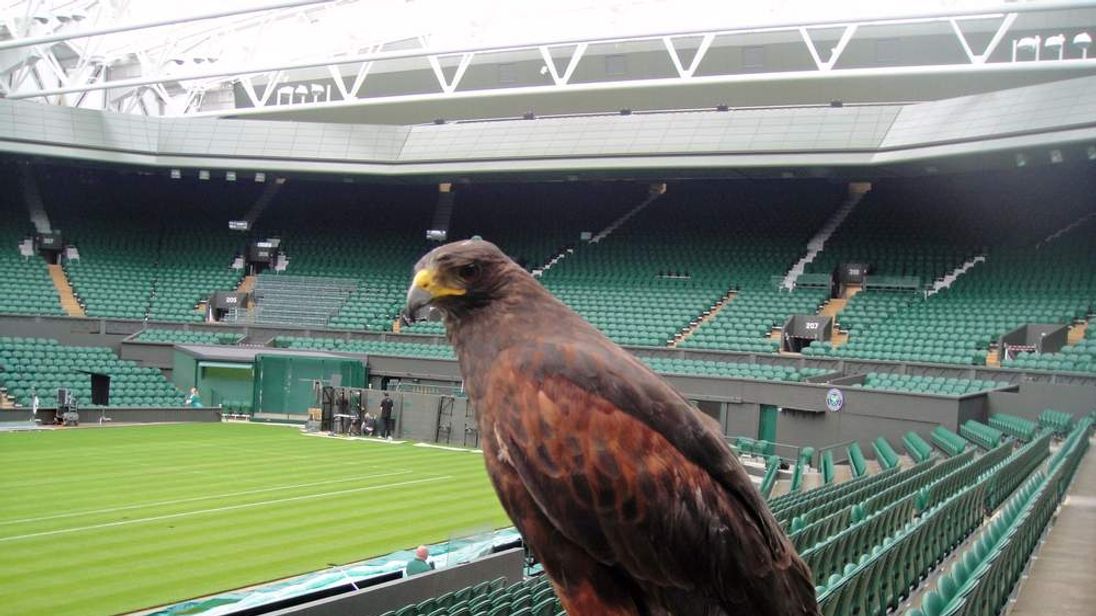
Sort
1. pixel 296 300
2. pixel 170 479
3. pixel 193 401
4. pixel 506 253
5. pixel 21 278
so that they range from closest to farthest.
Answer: pixel 170 479, pixel 506 253, pixel 193 401, pixel 21 278, pixel 296 300

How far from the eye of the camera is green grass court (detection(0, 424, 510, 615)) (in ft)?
32.2

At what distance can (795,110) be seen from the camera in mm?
27219

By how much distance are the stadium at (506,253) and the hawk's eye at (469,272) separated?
5473 millimetres

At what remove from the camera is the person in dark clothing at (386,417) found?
76.9 ft

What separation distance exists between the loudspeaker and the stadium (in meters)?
0.30

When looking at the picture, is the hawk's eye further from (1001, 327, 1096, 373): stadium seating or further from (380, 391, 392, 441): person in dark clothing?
(1001, 327, 1096, 373): stadium seating

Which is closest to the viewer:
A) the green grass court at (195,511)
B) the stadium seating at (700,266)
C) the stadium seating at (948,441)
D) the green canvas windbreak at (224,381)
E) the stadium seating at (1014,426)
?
the green grass court at (195,511)

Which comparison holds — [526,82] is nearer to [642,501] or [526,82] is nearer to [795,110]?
[795,110]

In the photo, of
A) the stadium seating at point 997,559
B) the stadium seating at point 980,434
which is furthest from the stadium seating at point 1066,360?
the stadium seating at point 997,559

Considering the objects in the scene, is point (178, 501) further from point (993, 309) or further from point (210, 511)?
point (993, 309)

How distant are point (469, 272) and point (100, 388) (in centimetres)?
2694

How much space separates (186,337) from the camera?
1135 inches

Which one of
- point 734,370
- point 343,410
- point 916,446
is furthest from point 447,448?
point 916,446

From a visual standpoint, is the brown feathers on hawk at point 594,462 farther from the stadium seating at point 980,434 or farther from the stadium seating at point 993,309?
the stadium seating at point 993,309
